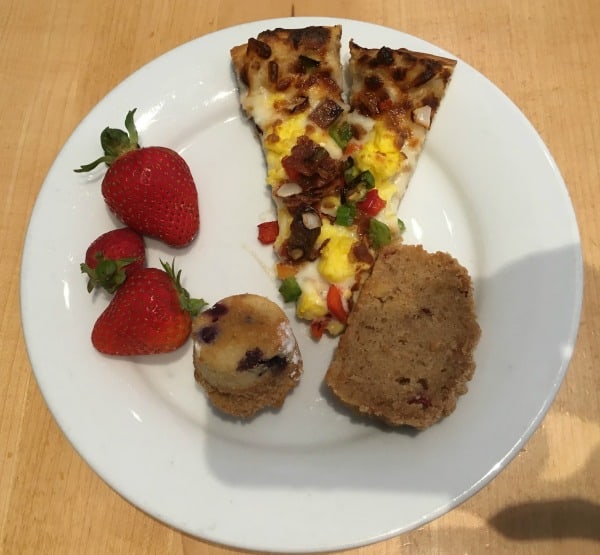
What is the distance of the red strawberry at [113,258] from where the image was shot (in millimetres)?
2146

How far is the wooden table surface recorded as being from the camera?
218 centimetres

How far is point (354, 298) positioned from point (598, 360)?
3.67ft

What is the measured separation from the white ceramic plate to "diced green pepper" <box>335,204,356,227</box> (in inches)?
12.4

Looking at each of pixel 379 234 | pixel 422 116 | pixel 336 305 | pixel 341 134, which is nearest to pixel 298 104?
pixel 341 134

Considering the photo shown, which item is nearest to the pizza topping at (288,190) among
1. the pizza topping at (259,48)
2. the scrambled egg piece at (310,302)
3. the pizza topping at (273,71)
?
the scrambled egg piece at (310,302)

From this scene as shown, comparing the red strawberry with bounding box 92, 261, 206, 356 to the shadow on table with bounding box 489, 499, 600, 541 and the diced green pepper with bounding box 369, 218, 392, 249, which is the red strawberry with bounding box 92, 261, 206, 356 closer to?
the diced green pepper with bounding box 369, 218, 392, 249

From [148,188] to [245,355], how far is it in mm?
832

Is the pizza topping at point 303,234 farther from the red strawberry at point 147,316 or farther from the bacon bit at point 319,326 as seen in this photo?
the red strawberry at point 147,316

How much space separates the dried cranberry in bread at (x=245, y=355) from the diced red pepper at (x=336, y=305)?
249 mm

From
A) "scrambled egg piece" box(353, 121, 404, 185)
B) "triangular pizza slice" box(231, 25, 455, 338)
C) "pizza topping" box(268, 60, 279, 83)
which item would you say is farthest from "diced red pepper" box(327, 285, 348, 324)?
"pizza topping" box(268, 60, 279, 83)

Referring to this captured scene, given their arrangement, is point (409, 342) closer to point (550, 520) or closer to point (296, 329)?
point (296, 329)

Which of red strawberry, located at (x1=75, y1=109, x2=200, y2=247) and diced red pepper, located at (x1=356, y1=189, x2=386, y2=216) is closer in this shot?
red strawberry, located at (x1=75, y1=109, x2=200, y2=247)

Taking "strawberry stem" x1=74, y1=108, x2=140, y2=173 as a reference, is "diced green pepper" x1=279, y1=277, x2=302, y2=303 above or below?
below

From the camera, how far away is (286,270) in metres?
2.32
